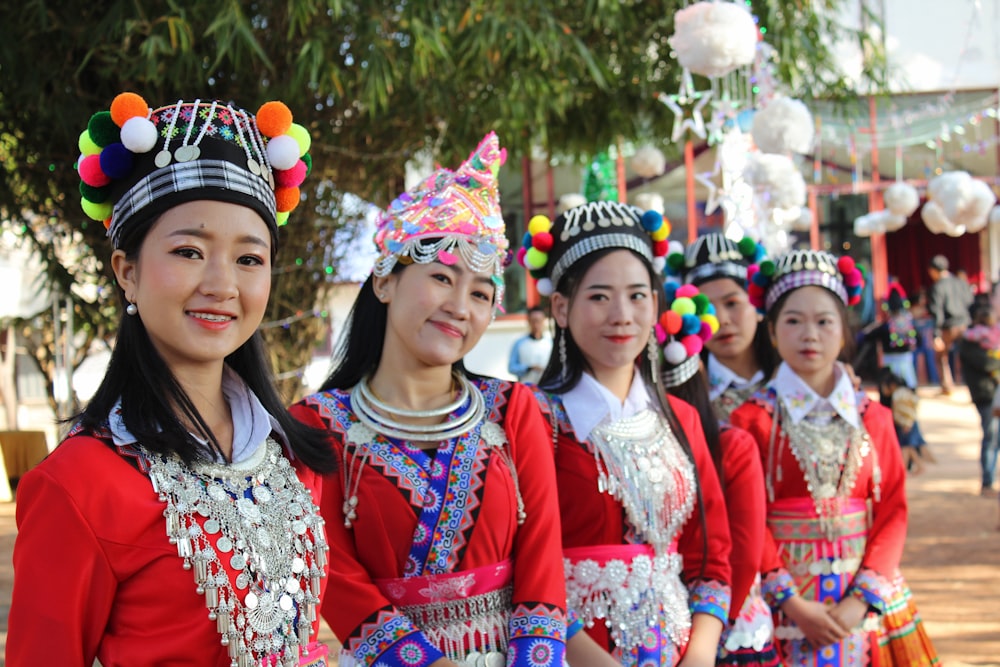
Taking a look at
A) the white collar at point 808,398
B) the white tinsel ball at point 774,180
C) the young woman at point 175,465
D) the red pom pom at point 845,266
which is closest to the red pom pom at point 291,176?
the young woman at point 175,465

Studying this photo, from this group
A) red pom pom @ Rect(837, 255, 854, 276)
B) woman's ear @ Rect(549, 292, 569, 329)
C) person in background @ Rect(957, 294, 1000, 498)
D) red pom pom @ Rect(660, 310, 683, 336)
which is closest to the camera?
woman's ear @ Rect(549, 292, 569, 329)

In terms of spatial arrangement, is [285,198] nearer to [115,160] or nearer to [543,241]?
[115,160]

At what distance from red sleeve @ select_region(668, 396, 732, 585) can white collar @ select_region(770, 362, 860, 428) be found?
693 mm

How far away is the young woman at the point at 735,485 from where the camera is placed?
2660 millimetres

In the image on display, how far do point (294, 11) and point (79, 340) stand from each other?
13.6 feet

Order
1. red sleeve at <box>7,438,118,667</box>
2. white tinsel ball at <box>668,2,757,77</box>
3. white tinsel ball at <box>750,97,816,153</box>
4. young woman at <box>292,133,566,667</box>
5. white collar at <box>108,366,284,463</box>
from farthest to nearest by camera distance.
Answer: white tinsel ball at <box>750,97,816,153</box>, white tinsel ball at <box>668,2,757,77</box>, young woman at <box>292,133,566,667</box>, white collar at <box>108,366,284,463</box>, red sleeve at <box>7,438,118,667</box>

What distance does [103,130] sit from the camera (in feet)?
4.98

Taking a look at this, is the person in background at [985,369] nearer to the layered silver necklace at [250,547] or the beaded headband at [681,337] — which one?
the beaded headband at [681,337]

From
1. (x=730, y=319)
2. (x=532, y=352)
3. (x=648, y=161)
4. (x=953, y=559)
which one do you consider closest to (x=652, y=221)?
(x=730, y=319)

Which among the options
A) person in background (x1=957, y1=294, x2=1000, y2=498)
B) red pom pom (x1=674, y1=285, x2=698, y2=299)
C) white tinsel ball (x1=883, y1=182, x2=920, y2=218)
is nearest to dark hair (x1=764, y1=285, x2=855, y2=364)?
red pom pom (x1=674, y1=285, x2=698, y2=299)

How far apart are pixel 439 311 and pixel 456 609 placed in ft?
2.01

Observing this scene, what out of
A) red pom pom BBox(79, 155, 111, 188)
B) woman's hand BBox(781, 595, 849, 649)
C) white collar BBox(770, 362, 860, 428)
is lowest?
woman's hand BBox(781, 595, 849, 649)

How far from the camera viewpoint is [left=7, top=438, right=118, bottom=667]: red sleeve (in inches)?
52.9

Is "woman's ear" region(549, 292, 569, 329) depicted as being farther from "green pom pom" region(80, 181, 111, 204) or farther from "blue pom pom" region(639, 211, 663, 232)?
"green pom pom" region(80, 181, 111, 204)
